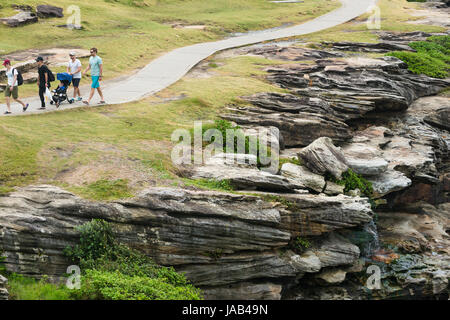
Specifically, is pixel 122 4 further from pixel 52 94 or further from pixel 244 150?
pixel 244 150

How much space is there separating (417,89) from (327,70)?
238 inches

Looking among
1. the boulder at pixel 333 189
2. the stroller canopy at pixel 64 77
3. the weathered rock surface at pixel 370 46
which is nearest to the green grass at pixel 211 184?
the boulder at pixel 333 189

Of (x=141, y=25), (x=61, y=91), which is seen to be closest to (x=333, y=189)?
(x=61, y=91)

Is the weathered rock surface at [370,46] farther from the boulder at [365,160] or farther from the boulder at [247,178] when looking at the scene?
the boulder at [247,178]

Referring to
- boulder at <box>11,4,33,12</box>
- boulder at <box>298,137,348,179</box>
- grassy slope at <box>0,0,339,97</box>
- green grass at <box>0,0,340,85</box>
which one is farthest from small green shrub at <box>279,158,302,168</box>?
boulder at <box>11,4,33,12</box>

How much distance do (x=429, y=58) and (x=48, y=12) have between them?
26.9 meters

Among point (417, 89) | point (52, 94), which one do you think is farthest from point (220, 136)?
point (417, 89)

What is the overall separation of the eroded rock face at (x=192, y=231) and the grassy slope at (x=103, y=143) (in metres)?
0.85

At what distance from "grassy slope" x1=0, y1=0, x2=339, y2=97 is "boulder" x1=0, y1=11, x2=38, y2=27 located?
46cm

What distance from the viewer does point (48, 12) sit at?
38.9m

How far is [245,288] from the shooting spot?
1650 centimetres

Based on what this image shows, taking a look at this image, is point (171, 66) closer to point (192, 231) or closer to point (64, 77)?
point (64, 77)

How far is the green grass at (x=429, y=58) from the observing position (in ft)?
113

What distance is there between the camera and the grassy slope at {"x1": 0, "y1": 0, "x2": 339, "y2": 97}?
33.2 metres
